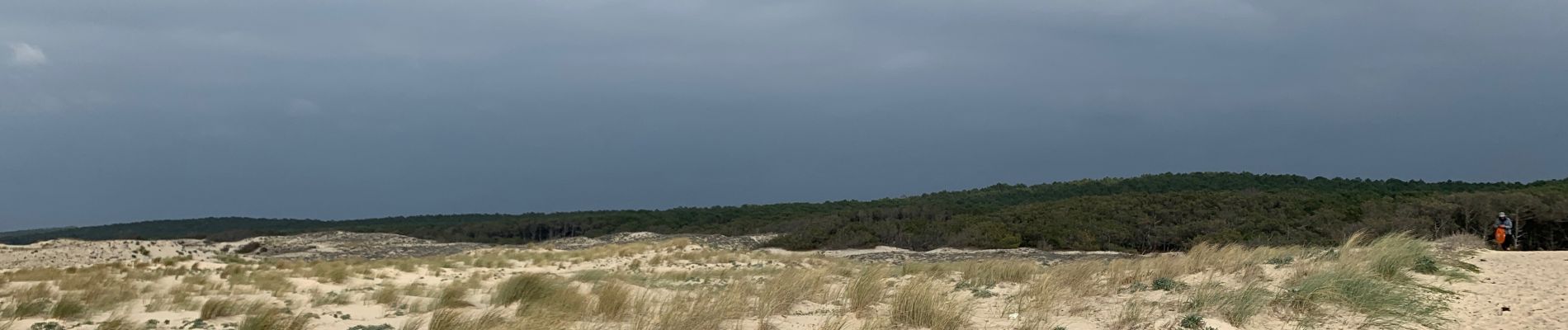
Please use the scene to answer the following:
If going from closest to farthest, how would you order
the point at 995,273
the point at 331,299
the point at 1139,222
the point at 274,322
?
the point at 274,322
the point at 331,299
the point at 995,273
the point at 1139,222

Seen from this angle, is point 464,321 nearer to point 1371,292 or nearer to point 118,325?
point 118,325

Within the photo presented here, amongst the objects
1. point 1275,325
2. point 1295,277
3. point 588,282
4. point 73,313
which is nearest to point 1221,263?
point 1295,277

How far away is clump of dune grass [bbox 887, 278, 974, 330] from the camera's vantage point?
8414 mm

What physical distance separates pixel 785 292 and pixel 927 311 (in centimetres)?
208

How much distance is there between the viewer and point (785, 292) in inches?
400

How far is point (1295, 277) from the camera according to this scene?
33.3ft

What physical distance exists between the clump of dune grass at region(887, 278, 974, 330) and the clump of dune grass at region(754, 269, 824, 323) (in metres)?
1.23

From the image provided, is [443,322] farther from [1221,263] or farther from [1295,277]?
[1221,263]

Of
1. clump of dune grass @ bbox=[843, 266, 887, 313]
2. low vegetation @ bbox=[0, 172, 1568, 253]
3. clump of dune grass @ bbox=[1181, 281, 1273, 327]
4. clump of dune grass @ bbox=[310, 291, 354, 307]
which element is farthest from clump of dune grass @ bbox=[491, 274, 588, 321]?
low vegetation @ bbox=[0, 172, 1568, 253]

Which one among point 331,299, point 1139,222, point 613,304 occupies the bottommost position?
point 331,299

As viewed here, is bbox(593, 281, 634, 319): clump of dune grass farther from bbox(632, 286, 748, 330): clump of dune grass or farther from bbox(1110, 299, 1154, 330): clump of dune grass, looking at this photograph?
bbox(1110, 299, 1154, 330): clump of dune grass

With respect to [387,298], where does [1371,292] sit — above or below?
above

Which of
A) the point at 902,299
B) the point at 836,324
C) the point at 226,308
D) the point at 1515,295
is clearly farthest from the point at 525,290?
the point at 1515,295

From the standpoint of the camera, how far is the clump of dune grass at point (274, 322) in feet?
27.7
